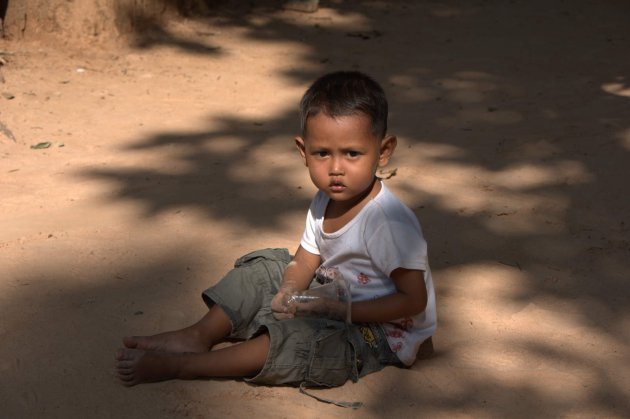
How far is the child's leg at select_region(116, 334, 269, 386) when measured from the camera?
2494 millimetres

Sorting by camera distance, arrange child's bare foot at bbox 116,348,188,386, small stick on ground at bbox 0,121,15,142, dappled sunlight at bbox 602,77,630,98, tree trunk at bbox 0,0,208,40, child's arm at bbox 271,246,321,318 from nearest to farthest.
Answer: child's bare foot at bbox 116,348,188,386, child's arm at bbox 271,246,321,318, small stick on ground at bbox 0,121,15,142, dappled sunlight at bbox 602,77,630,98, tree trunk at bbox 0,0,208,40

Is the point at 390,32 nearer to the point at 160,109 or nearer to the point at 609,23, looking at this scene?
the point at 609,23

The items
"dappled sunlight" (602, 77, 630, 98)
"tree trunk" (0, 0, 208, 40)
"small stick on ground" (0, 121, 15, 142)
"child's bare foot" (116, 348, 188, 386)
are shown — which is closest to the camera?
"child's bare foot" (116, 348, 188, 386)

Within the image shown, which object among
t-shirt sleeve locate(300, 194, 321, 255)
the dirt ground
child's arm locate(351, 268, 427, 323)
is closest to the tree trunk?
the dirt ground

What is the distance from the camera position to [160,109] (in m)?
5.23

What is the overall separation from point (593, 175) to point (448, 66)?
7.06 ft

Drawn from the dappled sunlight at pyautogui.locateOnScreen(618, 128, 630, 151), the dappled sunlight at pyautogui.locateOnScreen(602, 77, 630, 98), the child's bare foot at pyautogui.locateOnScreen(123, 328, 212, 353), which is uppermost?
the dappled sunlight at pyautogui.locateOnScreen(602, 77, 630, 98)

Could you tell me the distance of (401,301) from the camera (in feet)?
8.38

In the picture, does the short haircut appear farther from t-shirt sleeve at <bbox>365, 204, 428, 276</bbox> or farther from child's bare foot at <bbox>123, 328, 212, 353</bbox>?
child's bare foot at <bbox>123, 328, 212, 353</bbox>

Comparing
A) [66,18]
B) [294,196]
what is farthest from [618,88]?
[66,18]

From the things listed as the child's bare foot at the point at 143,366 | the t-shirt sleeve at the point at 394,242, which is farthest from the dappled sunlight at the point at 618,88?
the child's bare foot at the point at 143,366

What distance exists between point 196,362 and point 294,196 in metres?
1.54

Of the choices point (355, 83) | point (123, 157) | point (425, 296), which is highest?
point (355, 83)

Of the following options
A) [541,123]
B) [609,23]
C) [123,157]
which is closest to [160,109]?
[123,157]
